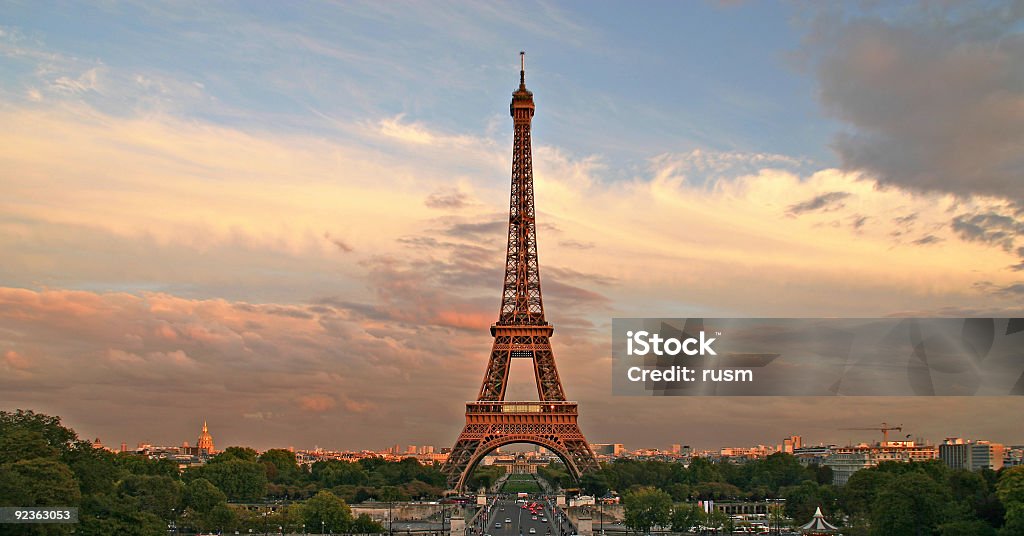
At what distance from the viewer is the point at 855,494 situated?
81.0 m

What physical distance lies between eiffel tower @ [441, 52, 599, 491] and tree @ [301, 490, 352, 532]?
15.8 m

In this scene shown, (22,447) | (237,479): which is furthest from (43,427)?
(237,479)

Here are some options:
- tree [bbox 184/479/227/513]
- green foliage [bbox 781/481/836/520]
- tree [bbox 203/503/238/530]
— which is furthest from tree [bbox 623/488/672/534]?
tree [bbox 184/479/227/513]

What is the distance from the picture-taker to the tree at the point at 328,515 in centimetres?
7756

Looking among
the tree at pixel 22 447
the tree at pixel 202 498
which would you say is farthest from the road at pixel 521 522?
the tree at pixel 22 447

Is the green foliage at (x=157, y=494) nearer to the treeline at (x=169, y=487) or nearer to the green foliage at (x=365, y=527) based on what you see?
the treeline at (x=169, y=487)

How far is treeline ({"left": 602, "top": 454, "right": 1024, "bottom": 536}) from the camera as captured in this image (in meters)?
59.4

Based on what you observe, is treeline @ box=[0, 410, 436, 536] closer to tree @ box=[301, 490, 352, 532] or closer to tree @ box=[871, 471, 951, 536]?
tree @ box=[301, 490, 352, 532]

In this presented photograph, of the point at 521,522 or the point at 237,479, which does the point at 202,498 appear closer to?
the point at 237,479

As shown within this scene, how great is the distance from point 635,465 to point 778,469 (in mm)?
16229

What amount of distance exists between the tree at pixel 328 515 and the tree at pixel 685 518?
79.9 ft

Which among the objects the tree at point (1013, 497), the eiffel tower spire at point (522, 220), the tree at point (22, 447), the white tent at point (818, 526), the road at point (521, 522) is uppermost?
the eiffel tower spire at point (522, 220)

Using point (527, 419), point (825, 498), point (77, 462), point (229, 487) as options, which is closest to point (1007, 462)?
point (825, 498)

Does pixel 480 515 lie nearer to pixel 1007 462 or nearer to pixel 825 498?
pixel 825 498
